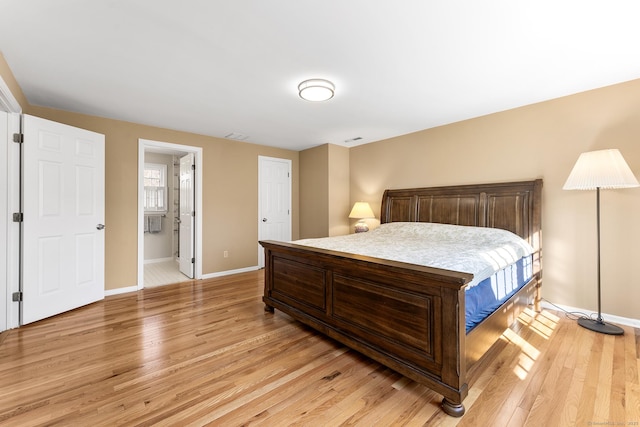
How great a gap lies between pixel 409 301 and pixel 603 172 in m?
2.16

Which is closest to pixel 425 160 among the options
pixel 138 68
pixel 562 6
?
pixel 562 6

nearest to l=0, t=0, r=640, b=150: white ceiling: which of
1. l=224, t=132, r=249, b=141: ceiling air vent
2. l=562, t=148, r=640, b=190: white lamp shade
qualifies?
l=562, t=148, r=640, b=190: white lamp shade

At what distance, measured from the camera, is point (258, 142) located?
4777mm

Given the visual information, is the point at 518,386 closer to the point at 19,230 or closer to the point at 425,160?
the point at 425,160

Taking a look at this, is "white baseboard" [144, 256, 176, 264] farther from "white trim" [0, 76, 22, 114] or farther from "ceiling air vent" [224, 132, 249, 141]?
"white trim" [0, 76, 22, 114]

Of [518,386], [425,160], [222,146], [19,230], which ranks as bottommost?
[518,386]

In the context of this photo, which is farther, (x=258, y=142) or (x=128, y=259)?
(x=258, y=142)

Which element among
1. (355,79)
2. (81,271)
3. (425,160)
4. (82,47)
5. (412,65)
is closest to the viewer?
(82,47)

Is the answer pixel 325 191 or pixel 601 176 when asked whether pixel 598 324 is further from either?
pixel 325 191

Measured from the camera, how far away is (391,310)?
1.77 m

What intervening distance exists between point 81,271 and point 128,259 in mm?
624

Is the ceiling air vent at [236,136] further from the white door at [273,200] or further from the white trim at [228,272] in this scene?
the white trim at [228,272]

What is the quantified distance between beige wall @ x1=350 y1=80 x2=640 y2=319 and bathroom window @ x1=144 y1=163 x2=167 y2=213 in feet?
17.9

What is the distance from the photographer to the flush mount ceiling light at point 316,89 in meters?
2.53
